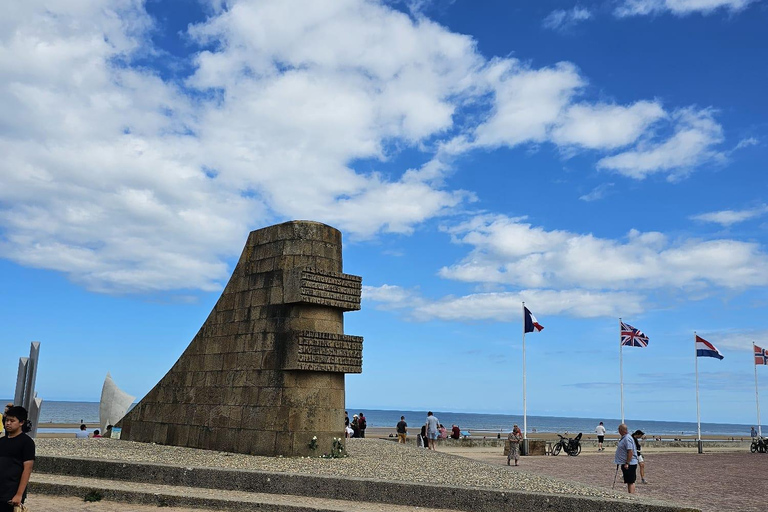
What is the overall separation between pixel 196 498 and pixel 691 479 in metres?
13.7

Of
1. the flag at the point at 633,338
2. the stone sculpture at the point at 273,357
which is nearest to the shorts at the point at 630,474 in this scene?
the stone sculpture at the point at 273,357

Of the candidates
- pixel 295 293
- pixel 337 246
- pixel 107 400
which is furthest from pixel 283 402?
pixel 107 400

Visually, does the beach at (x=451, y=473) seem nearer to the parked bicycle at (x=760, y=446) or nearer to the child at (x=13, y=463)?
the child at (x=13, y=463)

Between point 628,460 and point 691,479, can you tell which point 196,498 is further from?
point 691,479

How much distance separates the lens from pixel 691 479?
17.7 m

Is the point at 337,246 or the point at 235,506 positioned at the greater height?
the point at 337,246

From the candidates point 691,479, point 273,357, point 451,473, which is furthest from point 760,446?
point 273,357

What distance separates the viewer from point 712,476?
18.9 m

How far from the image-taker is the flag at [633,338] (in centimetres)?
2927

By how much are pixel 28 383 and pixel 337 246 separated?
651 cm

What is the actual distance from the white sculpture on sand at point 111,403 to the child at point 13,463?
23740 mm

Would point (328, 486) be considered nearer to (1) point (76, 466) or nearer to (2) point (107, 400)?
(1) point (76, 466)

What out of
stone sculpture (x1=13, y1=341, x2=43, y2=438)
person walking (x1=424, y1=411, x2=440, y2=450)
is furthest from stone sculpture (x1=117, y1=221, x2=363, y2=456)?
person walking (x1=424, y1=411, x2=440, y2=450)

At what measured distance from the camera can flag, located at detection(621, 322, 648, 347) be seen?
29266mm
